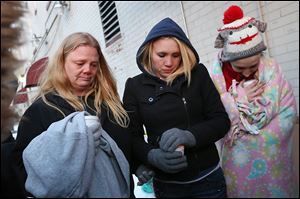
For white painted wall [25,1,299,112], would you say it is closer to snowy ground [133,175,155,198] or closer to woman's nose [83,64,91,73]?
woman's nose [83,64,91,73]

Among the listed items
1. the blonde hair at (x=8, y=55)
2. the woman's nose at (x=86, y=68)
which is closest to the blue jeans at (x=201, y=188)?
the woman's nose at (x=86, y=68)

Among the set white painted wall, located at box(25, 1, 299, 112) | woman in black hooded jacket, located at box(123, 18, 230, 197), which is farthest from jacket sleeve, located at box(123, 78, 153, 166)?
white painted wall, located at box(25, 1, 299, 112)

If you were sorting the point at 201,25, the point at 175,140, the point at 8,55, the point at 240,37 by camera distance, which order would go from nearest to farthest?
the point at 8,55
the point at 175,140
the point at 240,37
the point at 201,25

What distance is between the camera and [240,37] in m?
1.78

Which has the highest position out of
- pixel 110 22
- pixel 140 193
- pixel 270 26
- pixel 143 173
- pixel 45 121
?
pixel 110 22

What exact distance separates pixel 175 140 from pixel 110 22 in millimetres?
2938

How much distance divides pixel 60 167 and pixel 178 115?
68 cm

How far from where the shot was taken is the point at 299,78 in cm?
251

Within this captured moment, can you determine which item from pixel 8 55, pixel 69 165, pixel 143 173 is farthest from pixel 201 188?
pixel 8 55

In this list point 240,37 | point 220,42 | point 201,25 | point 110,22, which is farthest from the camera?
point 110,22

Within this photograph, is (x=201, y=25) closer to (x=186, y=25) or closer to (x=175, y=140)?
(x=186, y=25)

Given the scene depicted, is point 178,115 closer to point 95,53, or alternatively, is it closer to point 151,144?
point 151,144

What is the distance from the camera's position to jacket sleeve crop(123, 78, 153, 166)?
1.57 m

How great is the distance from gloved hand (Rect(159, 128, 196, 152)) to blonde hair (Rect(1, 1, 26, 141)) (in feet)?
2.48
